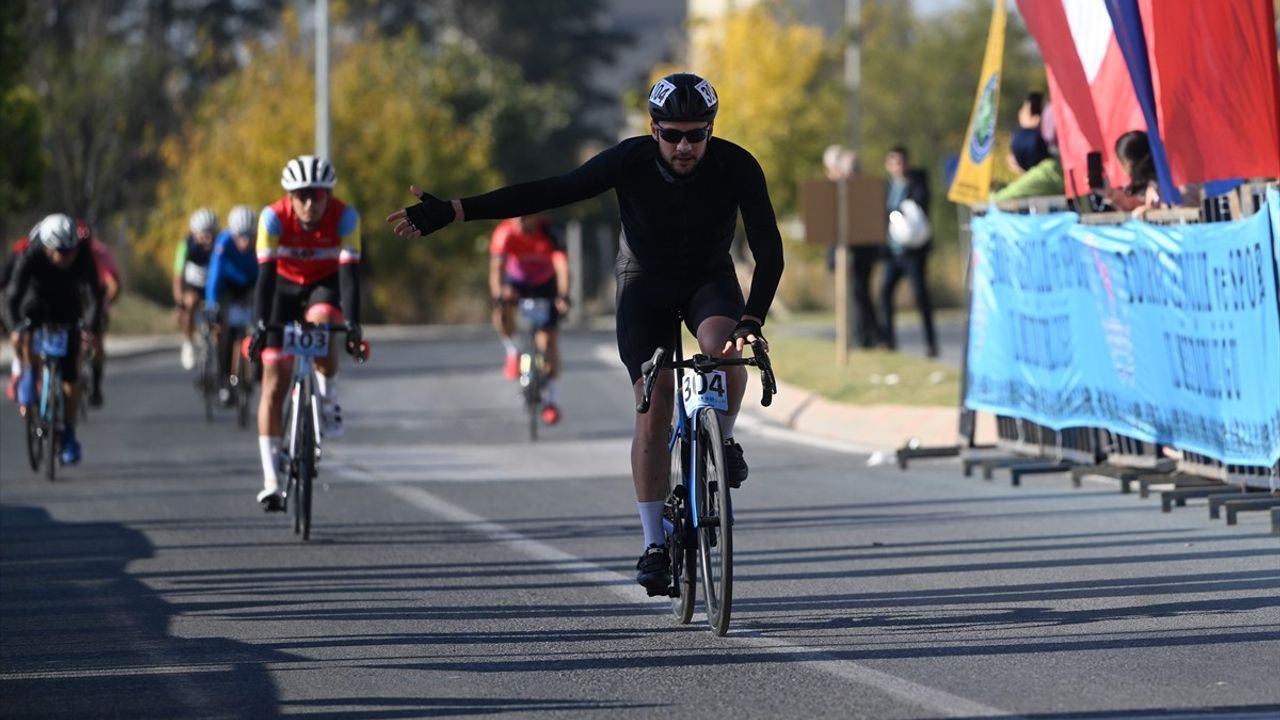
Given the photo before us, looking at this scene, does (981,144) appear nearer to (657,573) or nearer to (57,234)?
(57,234)

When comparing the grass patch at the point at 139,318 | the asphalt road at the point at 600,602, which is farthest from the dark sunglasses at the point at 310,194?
the grass patch at the point at 139,318

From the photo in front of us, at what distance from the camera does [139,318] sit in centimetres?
4134

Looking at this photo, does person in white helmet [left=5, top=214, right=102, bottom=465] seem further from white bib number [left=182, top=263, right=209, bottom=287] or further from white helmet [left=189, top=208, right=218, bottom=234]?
white bib number [left=182, top=263, right=209, bottom=287]

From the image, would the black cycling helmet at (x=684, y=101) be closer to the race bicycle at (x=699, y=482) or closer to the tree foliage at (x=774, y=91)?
the race bicycle at (x=699, y=482)

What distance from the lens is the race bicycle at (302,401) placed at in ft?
38.8

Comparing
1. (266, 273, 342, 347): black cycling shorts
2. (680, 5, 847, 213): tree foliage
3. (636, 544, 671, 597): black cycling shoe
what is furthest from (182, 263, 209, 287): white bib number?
(680, 5, 847, 213): tree foliage

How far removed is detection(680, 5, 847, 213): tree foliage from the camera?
47.4m

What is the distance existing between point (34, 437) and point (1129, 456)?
24.1 feet

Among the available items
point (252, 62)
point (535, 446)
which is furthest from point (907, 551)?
point (252, 62)

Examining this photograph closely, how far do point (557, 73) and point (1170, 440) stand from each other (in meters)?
63.6

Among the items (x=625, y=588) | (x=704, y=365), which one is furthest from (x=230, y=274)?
(x=704, y=365)

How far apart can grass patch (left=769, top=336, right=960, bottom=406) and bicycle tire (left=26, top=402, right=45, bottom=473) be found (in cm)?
633

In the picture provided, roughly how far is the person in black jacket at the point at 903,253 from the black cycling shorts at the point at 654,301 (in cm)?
1335

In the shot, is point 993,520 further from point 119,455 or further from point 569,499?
point 119,455
